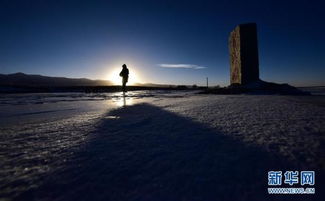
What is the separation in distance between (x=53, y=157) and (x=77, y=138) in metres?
0.35

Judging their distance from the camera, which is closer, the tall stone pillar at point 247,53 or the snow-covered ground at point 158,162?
the snow-covered ground at point 158,162

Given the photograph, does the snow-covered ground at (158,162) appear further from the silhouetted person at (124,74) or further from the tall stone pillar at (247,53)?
the tall stone pillar at (247,53)

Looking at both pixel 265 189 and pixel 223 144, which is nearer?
pixel 265 189

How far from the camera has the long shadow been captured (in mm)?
641

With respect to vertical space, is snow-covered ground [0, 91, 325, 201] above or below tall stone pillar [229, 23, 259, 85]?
below

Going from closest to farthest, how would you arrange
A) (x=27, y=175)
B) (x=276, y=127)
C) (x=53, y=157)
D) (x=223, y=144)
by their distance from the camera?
(x=27, y=175), (x=53, y=157), (x=223, y=144), (x=276, y=127)

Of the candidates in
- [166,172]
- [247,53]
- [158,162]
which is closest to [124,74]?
[247,53]

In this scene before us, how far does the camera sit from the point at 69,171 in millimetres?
810

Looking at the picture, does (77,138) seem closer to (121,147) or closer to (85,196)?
(121,147)

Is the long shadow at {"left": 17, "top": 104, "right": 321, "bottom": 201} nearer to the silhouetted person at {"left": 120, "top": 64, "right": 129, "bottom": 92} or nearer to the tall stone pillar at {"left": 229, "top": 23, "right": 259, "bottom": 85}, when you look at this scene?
the silhouetted person at {"left": 120, "top": 64, "right": 129, "bottom": 92}

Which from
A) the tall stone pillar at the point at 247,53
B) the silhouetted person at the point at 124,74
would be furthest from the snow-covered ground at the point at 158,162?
the tall stone pillar at the point at 247,53

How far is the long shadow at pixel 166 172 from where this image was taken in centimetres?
64

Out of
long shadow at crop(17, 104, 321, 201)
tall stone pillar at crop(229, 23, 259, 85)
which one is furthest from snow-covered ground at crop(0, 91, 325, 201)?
tall stone pillar at crop(229, 23, 259, 85)

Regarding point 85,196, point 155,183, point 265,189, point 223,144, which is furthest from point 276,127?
point 85,196
